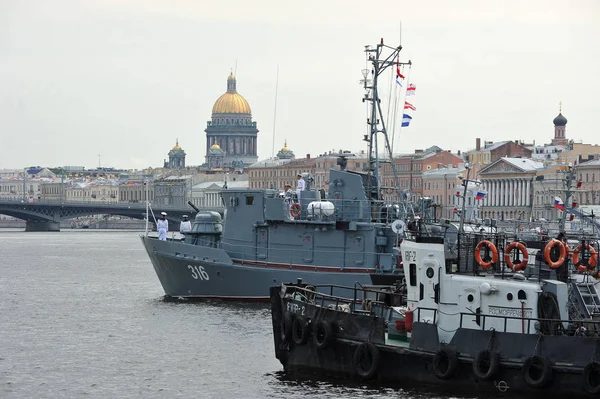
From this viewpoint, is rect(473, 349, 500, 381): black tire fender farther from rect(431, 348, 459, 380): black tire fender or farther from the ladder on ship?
the ladder on ship

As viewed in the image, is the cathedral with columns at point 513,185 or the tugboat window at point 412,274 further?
the cathedral with columns at point 513,185

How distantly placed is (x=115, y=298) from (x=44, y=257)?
130 ft

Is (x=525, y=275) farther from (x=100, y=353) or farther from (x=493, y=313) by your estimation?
(x=100, y=353)

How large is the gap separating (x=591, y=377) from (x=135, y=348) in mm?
14774

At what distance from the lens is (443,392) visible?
92.3 ft

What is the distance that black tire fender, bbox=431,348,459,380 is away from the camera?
27688 millimetres

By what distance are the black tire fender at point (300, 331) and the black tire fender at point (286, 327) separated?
16cm

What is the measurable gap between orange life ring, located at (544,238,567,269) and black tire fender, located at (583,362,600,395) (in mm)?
2336

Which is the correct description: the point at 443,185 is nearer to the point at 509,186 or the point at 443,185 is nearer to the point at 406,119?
the point at 509,186

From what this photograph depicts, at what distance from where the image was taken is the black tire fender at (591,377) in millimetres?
26141

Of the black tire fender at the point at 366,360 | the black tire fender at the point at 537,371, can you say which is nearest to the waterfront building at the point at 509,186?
the black tire fender at the point at 366,360

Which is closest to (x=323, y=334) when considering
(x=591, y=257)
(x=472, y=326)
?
(x=472, y=326)

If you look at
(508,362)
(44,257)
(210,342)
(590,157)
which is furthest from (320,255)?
(590,157)

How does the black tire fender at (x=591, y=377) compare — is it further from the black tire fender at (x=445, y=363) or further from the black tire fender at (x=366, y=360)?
the black tire fender at (x=366, y=360)
